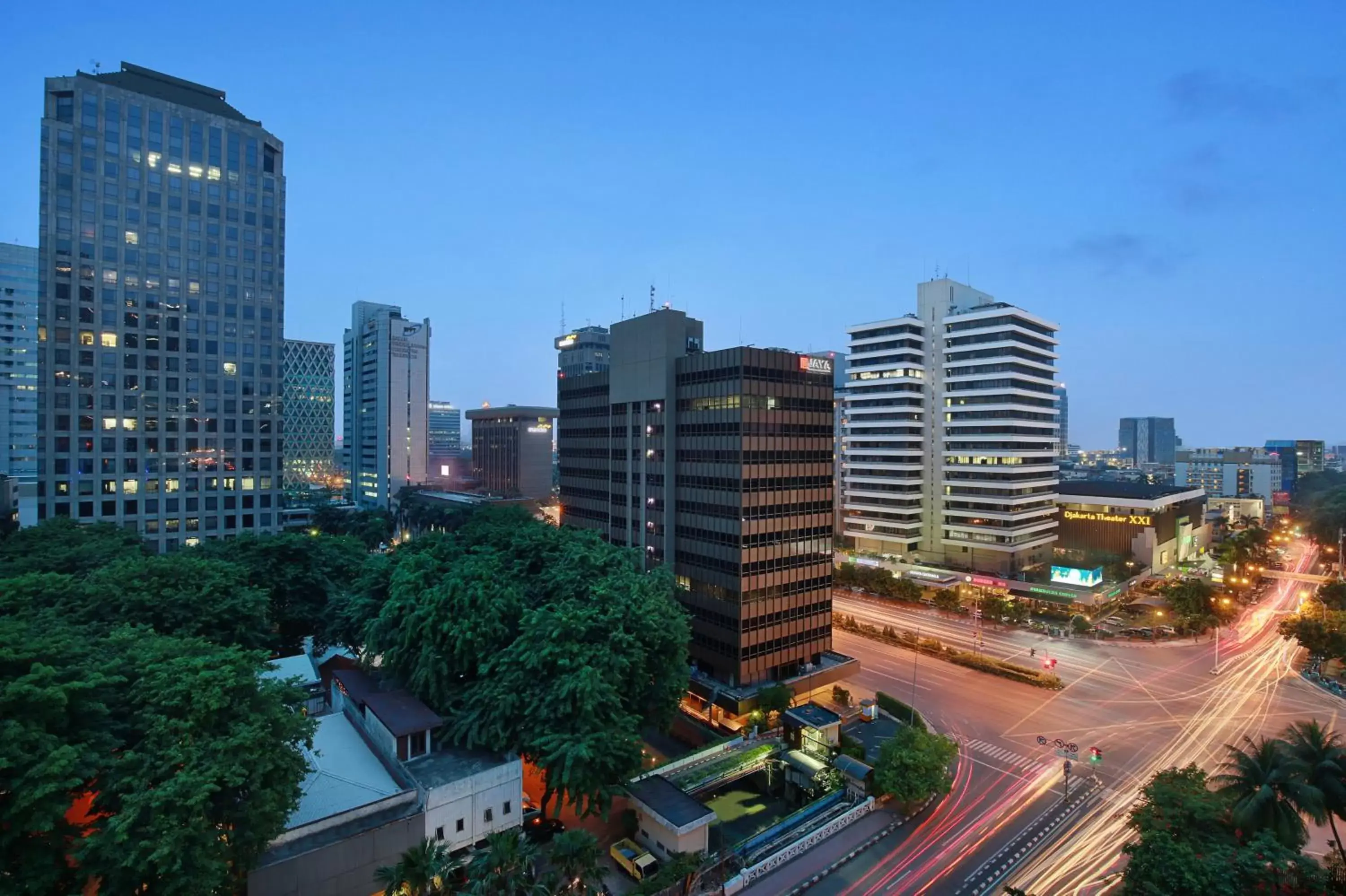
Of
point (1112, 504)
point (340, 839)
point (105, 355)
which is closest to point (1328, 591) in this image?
point (1112, 504)

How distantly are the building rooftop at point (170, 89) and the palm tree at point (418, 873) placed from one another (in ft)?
315

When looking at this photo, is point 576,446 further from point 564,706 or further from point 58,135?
point 58,135

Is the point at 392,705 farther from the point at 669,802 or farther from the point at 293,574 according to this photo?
the point at 293,574

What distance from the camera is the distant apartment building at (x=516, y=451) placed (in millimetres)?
176000

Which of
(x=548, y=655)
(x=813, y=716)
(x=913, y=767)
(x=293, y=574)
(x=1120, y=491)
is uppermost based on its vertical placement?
(x=1120, y=491)

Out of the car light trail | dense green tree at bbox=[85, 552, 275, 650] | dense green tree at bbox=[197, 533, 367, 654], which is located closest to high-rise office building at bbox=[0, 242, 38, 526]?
dense green tree at bbox=[197, 533, 367, 654]

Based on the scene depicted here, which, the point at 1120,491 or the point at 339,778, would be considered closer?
the point at 339,778

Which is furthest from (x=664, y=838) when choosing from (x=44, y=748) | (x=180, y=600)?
(x=180, y=600)

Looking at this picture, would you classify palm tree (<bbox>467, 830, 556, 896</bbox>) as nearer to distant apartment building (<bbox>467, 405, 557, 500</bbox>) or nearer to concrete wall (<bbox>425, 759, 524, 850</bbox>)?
concrete wall (<bbox>425, 759, 524, 850</bbox>)

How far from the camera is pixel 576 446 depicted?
73812mm

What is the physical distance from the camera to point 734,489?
177 ft

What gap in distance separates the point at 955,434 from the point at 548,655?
82.4m

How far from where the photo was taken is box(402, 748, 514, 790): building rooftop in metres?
31.8

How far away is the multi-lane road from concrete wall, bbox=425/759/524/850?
16.5 metres
